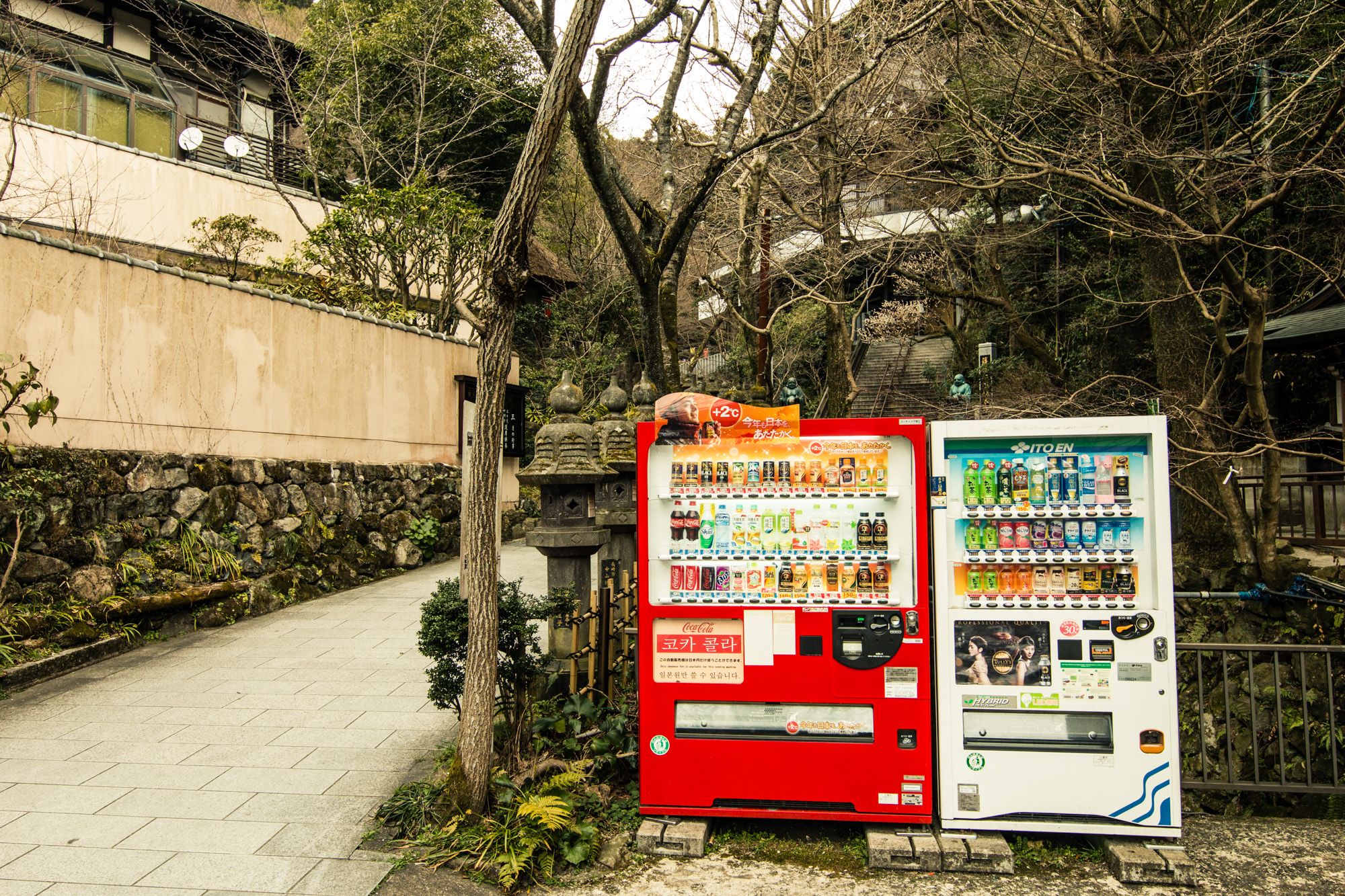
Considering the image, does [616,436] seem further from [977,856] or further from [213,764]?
[977,856]

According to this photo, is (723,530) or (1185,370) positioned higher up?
(1185,370)

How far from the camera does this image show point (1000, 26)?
12102mm

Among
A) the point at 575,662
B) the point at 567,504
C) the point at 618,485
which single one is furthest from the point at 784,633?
the point at 618,485

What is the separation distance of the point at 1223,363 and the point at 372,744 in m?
9.11

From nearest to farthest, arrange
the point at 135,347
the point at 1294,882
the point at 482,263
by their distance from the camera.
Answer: the point at 1294,882 → the point at 482,263 → the point at 135,347

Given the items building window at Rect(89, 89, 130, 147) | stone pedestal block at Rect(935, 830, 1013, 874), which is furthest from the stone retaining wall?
building window at Rect(89, 89, 130, 147)

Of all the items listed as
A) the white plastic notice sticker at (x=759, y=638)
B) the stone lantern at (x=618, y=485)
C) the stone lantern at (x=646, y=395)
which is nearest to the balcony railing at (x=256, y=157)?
the stone lantern at (x=646, y=395)

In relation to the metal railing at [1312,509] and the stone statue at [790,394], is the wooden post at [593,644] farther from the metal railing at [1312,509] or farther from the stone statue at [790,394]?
the stone statue at [790,394]

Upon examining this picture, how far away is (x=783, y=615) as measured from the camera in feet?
13.7

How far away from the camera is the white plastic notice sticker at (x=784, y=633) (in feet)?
13.7

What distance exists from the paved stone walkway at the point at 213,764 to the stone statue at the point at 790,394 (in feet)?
40.1

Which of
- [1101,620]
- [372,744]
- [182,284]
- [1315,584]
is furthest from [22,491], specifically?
[1315,584]

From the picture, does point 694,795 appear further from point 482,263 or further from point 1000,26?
point 1000,26

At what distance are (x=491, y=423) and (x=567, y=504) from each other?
179cm
